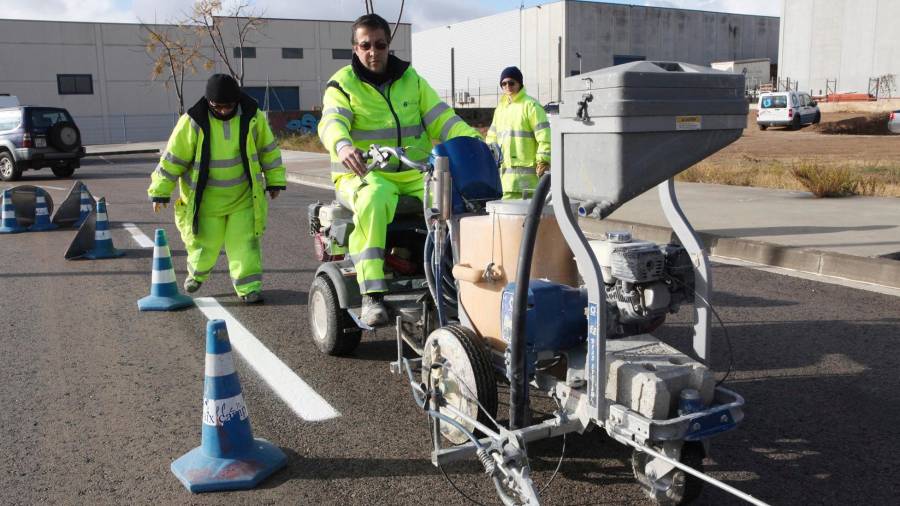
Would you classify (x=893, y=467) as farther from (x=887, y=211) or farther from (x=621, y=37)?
(x=621, y=37)

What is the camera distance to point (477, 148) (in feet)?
14.4

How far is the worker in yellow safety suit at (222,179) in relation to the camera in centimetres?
697

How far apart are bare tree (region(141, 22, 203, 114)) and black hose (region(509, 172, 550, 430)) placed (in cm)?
4486

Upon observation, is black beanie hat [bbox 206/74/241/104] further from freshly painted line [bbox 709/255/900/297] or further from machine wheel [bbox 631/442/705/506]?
freshly painted line [bbox 709/255/900/297]

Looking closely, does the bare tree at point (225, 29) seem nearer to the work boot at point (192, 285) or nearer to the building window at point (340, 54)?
the building window at point (340, 54)

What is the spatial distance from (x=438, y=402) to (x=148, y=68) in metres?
51.3

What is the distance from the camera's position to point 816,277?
7824mm

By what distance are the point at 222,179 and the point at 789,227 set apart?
261 inches

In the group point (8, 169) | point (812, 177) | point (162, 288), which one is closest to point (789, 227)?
point (812, 177)

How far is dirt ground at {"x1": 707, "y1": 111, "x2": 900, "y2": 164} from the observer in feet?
70.6

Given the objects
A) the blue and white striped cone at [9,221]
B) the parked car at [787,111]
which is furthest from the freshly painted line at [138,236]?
the parked car at [787,111]

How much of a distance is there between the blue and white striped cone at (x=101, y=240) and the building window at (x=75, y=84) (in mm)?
43456

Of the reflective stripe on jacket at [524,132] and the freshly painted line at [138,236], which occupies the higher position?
the reflective stripe on jacket at [524,132]

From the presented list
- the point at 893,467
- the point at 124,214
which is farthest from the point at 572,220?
the point at 124,214
